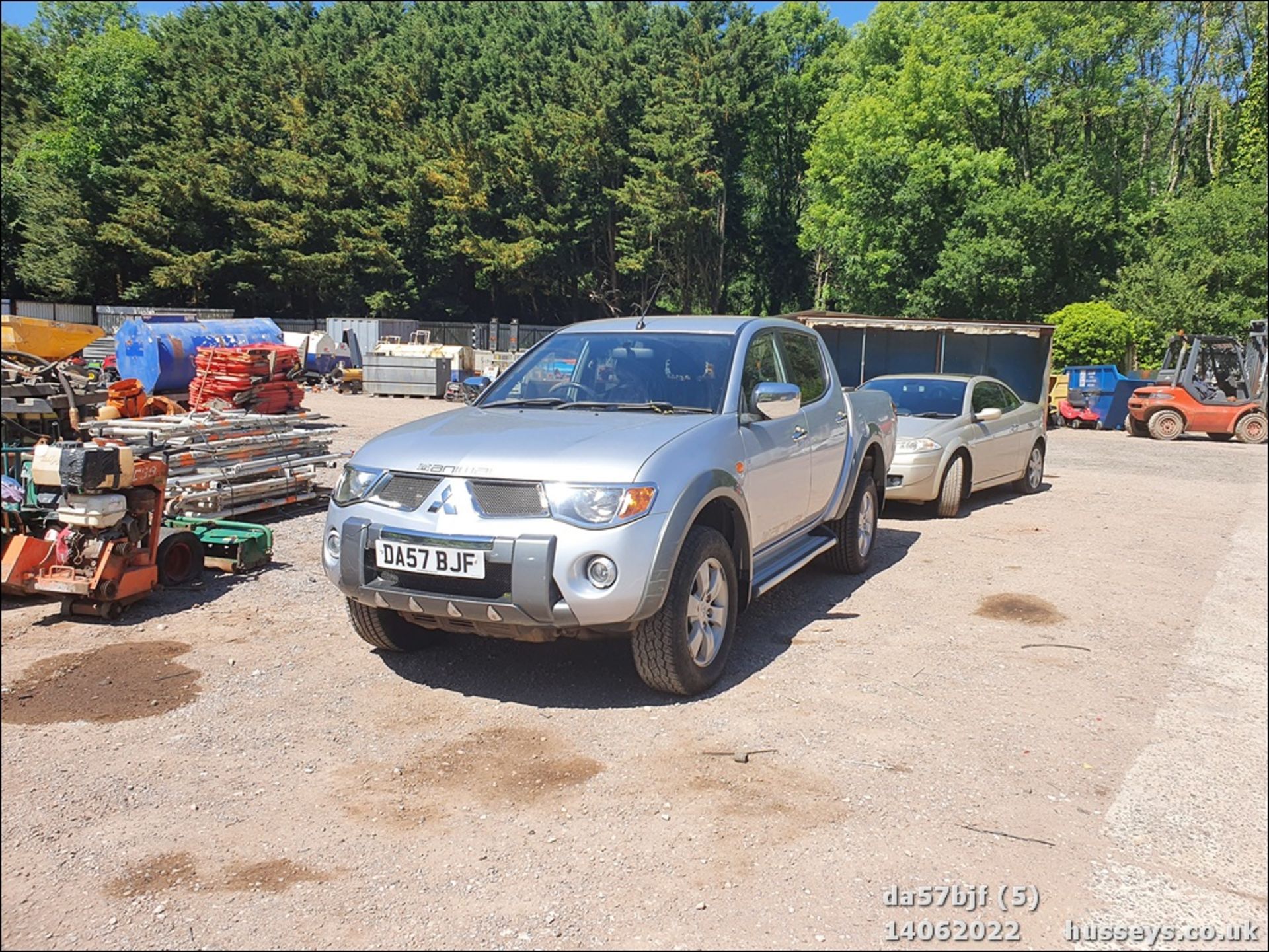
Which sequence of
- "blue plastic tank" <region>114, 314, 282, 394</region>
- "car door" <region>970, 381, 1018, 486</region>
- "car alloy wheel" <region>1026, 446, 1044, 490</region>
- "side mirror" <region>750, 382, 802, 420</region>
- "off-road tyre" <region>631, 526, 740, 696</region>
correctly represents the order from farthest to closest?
"blue plastic tank" <region>114, 314, 282, 394</region> → "car alloy wheel" <region>1026, 446, 1044, 490</region> → "car door" <region>970, 381, 1018, 486</region> → "side mirror" <region>750, 382, 802, 420</region> → "off-road tyre" <region>631, 526, 740, 696</region>

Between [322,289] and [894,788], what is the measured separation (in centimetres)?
4759

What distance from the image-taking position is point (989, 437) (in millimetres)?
11188

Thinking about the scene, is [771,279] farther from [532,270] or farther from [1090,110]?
[1090,110]

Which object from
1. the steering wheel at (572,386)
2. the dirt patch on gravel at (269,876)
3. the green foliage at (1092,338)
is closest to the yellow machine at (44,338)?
the steering wheel at (572,386)

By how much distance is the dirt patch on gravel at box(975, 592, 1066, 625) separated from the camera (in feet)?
21.6

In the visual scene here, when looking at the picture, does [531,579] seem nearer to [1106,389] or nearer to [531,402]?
[531,402]

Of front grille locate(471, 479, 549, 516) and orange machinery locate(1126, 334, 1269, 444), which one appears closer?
front grille locate(471, 479, 549, 516)

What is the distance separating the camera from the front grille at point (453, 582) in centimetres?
437

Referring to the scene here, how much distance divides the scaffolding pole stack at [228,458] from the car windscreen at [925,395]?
6.19 m

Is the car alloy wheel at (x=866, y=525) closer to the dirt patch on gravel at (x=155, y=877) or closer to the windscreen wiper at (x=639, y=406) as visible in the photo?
the windscreen wiper at (x=639, y=406)

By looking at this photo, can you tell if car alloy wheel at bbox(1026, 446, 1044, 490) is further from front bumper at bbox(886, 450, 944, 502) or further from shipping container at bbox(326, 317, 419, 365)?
shipping container at bbox(326, 317, 419, 365)

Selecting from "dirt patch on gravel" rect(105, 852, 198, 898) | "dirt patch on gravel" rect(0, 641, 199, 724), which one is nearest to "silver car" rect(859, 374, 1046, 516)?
"dirt patch on gravel" rect(0, 641, 199, 724)

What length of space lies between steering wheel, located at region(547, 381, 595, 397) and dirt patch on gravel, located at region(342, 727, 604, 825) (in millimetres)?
2178

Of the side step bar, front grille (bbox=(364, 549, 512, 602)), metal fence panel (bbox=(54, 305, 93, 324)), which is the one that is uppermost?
metal fence panel (bbox=(54, 305, 93, 324))
